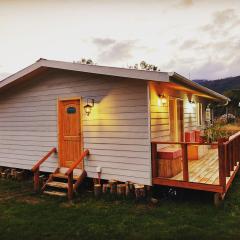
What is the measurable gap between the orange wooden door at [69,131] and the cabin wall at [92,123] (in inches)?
8.5

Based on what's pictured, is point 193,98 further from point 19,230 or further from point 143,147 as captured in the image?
point 19,230

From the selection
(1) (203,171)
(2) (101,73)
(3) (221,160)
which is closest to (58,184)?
(2) (101,73)

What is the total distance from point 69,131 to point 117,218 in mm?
3585

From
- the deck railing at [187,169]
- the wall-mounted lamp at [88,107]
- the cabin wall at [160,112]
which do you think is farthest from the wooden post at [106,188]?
the wall-mounted lamp at [88,107]

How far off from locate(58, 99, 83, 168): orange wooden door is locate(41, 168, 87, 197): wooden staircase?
0.28 meters

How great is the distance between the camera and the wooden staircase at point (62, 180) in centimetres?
750

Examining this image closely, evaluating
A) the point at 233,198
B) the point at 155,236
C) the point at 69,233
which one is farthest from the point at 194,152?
the point at 69,233

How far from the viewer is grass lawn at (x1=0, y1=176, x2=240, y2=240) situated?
16.8 feet

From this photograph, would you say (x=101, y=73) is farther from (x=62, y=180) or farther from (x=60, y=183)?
(x=62, y=180)

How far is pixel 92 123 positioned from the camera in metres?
8.02

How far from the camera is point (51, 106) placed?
8.94 metres

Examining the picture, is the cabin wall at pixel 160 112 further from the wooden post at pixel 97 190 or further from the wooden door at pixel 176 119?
the wooden post at pixel 97 190

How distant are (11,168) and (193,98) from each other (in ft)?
25.1

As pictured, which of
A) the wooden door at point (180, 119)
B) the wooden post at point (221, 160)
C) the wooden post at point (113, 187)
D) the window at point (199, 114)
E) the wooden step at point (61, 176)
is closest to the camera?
the wooden post at point (221, 160)
